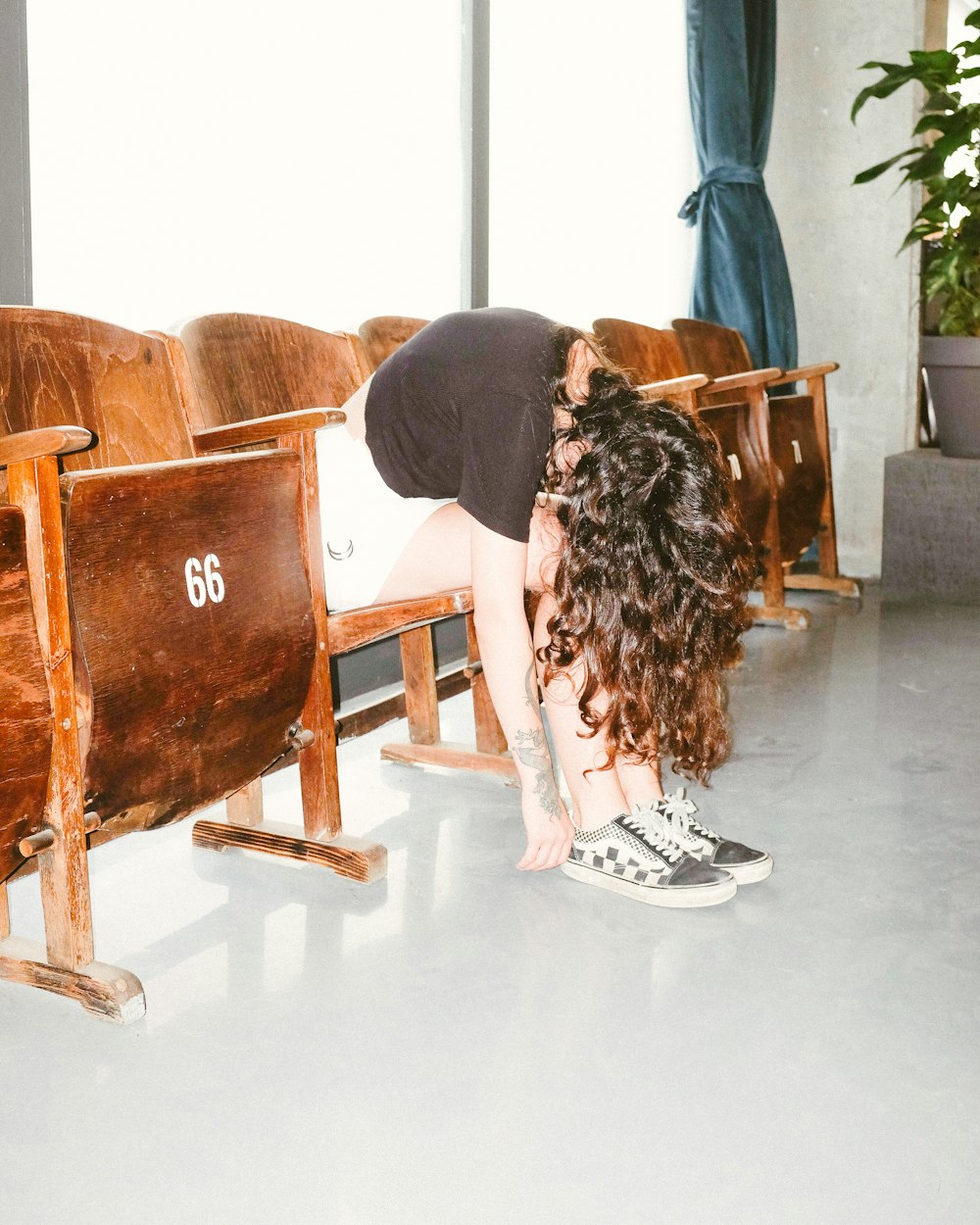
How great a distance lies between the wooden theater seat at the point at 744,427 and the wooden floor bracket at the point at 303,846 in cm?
150

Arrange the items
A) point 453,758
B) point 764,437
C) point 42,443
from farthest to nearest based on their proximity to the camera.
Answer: point 764,437 < point 453,758 < point 42,443

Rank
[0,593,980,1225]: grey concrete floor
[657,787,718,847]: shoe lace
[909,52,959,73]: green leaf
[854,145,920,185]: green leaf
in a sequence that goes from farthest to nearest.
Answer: [854,145,920,185]: green leaf, [909,52,959,73]: green leaf, [657,787,718,847]: shoe lace, [0,593,980,1225]: grey concrete floor

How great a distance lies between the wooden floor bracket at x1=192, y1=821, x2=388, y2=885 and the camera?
5.07 ft

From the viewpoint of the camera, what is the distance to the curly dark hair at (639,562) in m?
1.36

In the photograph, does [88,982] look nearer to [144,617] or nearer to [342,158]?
[144,617]

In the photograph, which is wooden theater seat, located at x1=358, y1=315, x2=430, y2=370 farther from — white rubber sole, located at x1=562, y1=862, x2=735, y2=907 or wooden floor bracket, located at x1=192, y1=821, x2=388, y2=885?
white rubber sole, located at x1=562, y1=862, x2=735, y2=907

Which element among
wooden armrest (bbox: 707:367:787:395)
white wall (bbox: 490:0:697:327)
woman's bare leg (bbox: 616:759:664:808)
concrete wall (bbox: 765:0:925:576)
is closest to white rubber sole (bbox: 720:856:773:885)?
woman's bare leg (bbox: 616:759:664:808)

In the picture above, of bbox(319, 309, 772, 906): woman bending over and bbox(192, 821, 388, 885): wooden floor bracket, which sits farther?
bbox(192, 821, 388, 885): wooden floor bracket

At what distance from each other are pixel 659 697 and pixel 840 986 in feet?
1.29

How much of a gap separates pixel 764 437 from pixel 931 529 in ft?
2.66

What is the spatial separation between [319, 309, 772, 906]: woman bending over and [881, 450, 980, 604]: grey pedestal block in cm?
210

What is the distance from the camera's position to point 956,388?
3.52 m

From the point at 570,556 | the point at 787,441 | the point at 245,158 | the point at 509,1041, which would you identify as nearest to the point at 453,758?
the point at 570,556

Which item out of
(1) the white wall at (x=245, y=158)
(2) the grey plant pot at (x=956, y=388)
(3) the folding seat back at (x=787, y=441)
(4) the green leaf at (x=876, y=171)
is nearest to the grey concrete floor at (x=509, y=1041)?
(1) the white wall at (x=245, y=158)
